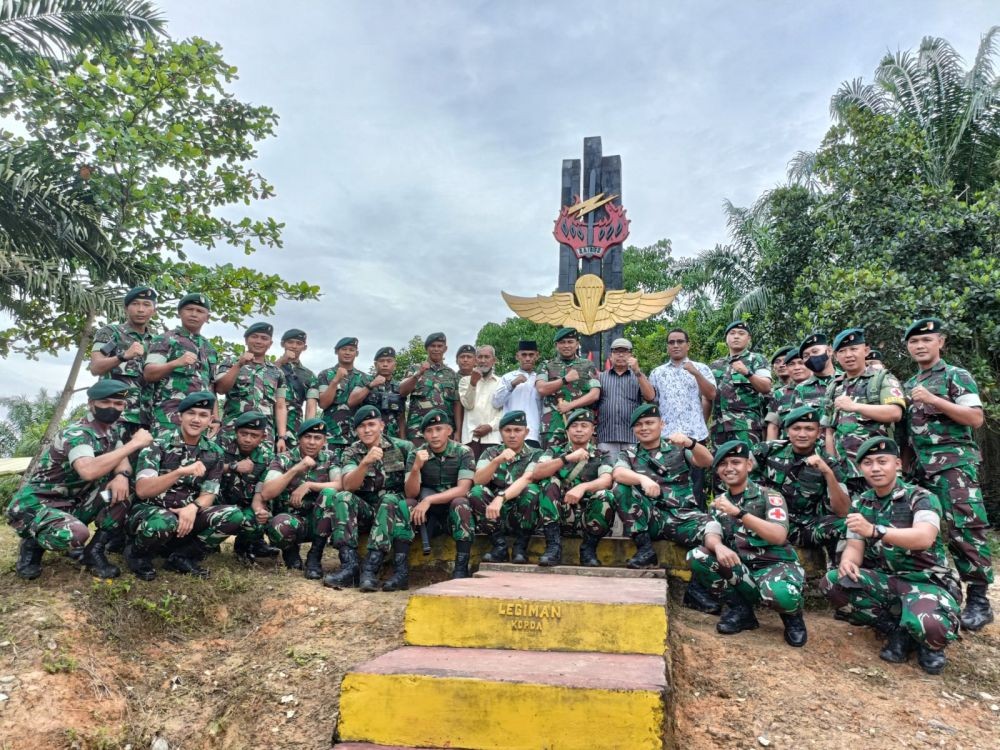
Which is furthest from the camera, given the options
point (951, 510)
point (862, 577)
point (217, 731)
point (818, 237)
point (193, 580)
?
point (818, 237)

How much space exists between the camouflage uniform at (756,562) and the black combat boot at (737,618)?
51 millimetres

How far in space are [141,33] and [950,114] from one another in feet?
41.2

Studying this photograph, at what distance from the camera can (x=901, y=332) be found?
28.5 feet

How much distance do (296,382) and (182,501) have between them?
196 centimetres

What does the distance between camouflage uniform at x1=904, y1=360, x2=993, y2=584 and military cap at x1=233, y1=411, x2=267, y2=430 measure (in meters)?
4.85

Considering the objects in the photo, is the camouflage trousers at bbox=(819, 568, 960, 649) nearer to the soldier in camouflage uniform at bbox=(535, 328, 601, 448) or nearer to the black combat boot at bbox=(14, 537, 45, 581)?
the soldier in camouflage uniform at bbox=(535, 328, 601, 448)

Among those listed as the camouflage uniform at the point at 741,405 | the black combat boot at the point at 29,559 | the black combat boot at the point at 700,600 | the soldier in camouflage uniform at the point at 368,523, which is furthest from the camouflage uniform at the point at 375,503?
the camouflage uniform at the point at 741,405

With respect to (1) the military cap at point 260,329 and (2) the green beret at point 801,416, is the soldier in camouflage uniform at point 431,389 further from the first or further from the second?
(2) the green beret at point 801,416

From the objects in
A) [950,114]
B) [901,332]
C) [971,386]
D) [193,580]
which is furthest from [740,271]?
[193,580]

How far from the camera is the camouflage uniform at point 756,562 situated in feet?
13.1

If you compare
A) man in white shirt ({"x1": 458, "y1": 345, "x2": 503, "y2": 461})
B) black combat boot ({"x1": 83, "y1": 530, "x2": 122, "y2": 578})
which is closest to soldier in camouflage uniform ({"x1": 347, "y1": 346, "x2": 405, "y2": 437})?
man in white shirt ({"x1": 458, "y1": 345, "x2": 503, "y2": 461})

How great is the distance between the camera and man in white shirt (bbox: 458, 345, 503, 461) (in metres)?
6.31

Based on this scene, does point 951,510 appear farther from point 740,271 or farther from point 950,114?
point 740,271

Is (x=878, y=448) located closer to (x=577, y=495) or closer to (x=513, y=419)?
(x=577, y=495)
